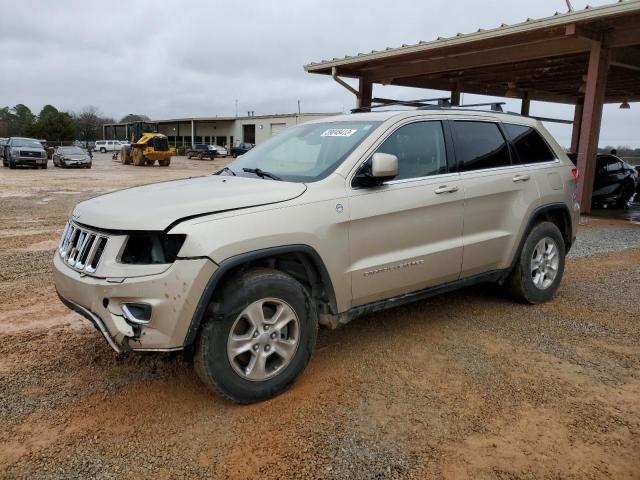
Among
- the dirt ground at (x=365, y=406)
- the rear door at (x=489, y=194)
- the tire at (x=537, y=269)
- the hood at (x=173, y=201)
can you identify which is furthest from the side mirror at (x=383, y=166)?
the tire at (x=537, y=269)

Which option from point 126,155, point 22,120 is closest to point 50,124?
point 22,120

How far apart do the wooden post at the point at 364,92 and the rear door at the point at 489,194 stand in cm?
1174

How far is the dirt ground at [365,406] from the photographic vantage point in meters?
2.64

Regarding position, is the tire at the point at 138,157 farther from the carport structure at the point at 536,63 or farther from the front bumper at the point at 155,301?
the front bumper at the point at 155,301

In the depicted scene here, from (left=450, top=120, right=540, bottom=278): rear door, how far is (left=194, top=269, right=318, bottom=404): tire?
1.68m

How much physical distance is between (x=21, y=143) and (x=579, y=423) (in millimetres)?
34285

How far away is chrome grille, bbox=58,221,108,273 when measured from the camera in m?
3.00

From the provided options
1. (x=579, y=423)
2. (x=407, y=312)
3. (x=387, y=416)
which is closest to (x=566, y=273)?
(x=407, y=312)

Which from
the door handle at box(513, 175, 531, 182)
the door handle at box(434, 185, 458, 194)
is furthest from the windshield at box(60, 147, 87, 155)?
the door handle at box(434, 185, 458, 194)

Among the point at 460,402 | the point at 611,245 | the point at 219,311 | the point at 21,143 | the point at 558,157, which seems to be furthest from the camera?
the point at 21,143

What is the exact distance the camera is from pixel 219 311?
2922 mm

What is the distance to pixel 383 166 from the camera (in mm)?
3404

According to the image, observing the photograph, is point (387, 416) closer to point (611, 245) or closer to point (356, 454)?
point (356, 454)

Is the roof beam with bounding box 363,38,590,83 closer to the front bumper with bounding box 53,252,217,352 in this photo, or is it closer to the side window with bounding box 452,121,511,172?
the side window with bounding box 452,121,511,172
